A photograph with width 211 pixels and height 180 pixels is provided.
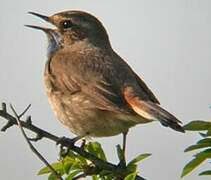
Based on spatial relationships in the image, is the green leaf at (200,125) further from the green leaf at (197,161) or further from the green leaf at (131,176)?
the green leaf at (131,176)

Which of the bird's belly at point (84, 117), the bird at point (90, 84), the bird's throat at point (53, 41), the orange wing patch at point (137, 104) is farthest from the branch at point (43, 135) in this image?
the bird's throat at point (53, 41)

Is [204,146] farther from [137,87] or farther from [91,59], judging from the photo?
[91,59]

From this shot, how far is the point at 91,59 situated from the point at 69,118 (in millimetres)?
803

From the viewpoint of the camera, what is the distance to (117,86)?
17.7 ft

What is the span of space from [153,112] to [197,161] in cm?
169

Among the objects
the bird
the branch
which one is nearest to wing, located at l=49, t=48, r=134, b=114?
the bird

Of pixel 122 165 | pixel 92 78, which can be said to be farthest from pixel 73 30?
pixel 122 165

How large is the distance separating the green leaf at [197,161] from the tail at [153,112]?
0.84 meters

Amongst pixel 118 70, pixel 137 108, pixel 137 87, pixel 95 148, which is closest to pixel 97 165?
pixel 95 148

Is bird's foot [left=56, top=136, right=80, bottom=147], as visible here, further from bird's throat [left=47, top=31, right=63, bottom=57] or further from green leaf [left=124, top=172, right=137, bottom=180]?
bird's throat [left=47, top=31, right=63, bottom=57]

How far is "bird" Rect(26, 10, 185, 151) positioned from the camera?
5.03 m

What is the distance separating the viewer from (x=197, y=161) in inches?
113

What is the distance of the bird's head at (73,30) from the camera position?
651 centimetres

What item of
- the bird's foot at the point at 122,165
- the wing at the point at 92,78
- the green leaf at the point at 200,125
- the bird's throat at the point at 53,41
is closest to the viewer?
the green leaf at the point at 200,125
